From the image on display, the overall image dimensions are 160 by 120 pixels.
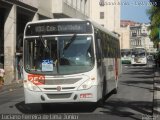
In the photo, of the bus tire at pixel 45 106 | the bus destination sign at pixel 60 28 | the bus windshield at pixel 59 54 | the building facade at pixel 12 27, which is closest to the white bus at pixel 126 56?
the building facade at pixel 12 27

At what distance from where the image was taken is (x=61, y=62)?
13.9 m

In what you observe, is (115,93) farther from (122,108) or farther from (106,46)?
(122,108)

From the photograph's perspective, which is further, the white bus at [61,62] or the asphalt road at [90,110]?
the white bus at [61,62]

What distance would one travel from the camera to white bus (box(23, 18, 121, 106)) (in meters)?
13.7

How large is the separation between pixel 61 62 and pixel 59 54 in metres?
0.25

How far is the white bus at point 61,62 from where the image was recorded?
13.7 metres

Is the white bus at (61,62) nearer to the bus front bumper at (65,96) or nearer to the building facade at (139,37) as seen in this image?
the bus front bumper at (65,96)

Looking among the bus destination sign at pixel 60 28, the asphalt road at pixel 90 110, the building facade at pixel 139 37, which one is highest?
the building facade at pixel 139 37

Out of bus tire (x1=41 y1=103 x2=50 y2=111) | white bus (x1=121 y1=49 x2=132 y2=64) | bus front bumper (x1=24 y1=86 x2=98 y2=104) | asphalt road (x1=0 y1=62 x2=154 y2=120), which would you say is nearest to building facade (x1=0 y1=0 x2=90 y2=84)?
asphalt road (x1=0 y1=62 x2=154 y2=120)

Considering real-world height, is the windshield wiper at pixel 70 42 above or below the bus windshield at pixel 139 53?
above

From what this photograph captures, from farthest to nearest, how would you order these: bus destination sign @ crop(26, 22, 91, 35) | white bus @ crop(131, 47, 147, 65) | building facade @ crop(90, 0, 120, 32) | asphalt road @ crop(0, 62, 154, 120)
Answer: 1. building facade @ crop(90, 0, 120, 32)
2. white bus @ crop(131, 47, 147, 65)
3. bus destination sign @ crop(26, 22, 91, 35)
4. asphalt road @ crop(0, 62, 154, 120)

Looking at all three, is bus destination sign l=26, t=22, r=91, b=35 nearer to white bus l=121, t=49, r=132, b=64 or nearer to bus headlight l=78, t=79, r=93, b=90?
bus headlight l=78, t=79, r=93, b=90

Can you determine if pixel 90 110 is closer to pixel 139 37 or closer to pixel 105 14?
pixel 105 14

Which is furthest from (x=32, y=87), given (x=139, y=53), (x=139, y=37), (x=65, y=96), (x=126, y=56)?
(x=139, y=37)
